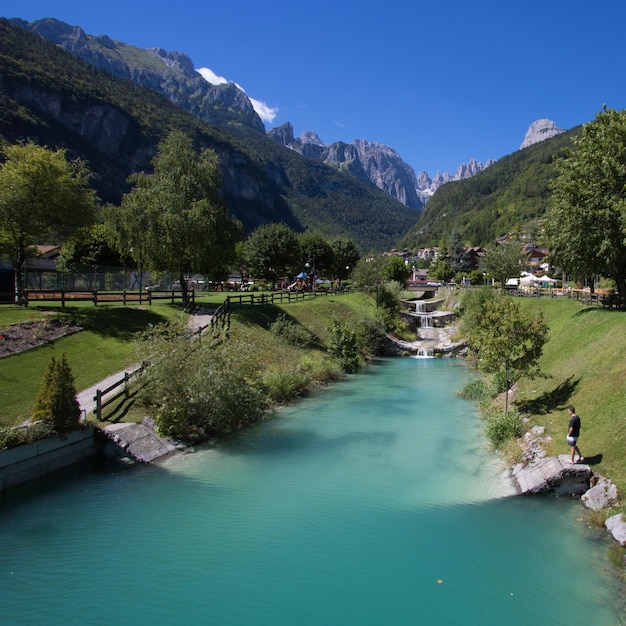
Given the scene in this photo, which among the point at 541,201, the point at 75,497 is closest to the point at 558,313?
the point at 75,497

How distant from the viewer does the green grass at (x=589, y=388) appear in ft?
55.7

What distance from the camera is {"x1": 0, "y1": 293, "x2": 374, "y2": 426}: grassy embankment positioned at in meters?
21.9

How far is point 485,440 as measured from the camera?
22922 mm

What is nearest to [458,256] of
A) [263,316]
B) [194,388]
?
[263,316]

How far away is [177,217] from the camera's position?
128ft

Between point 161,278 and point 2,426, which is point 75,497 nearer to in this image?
point 2,426

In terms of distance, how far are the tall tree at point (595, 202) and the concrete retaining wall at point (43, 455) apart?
30.4 metres

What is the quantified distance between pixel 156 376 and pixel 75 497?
662 centimetres

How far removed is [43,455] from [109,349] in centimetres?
1191

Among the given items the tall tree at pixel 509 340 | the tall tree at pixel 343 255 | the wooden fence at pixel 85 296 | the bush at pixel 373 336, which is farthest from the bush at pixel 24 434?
the tall tree at pixel 343 255

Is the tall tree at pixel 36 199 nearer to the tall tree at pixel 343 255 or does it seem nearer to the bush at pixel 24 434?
the bush at pixel 24 434

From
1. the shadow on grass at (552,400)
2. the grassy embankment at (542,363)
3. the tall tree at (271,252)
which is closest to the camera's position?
the grassy embankment at (542,363)

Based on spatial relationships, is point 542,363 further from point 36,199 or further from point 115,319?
point 36,199

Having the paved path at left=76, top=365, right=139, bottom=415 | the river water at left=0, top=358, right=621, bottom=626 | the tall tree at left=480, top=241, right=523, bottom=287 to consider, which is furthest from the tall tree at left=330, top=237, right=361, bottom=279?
the river water at left=0, top=358, right=621, bottom=626
